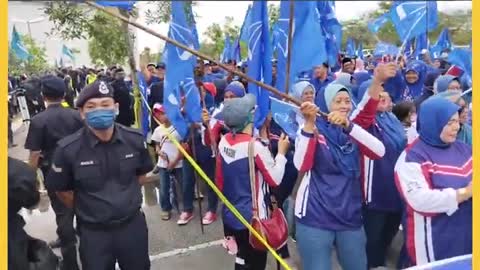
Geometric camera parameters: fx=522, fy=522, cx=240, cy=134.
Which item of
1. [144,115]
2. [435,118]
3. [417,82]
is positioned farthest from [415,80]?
[435,118]

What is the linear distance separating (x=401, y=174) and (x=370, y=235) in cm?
134

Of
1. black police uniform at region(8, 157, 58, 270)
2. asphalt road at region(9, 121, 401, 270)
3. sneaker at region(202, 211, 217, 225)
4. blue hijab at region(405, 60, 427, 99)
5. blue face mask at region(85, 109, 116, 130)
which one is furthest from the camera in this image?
blue hijab at region(405, 60, 427, 99)

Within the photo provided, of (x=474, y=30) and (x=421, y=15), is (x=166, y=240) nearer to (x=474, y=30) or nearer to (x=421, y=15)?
(x=474, y=30)

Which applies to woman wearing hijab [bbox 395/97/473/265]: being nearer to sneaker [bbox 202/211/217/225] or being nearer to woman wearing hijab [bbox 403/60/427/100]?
sneaker [bbox 202/211/217/225]

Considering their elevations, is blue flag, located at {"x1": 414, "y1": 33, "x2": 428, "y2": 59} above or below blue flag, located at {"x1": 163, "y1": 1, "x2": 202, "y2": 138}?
below

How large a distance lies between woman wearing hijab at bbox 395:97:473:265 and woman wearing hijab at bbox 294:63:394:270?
0.43 m

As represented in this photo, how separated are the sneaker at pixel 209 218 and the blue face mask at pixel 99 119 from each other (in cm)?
286

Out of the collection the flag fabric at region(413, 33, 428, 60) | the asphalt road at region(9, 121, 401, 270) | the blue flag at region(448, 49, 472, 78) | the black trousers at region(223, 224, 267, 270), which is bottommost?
the asphalt road at region(9, 121, 401, 270)

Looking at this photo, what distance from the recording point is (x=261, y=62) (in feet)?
13.2

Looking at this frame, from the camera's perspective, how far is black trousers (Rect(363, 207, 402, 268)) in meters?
3.88

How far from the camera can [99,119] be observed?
3.13m

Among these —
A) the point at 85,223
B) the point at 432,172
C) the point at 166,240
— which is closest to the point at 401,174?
the point at 432,172

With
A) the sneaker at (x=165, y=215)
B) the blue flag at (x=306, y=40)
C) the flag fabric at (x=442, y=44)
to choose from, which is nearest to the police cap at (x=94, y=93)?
the blue flag at (x=306, y=40)

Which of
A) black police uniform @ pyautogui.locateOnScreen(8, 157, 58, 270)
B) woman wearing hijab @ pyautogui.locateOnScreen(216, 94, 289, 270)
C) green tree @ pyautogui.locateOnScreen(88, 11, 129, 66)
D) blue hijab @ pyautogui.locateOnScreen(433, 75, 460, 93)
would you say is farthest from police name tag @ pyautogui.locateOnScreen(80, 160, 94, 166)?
green tree @ pyautogui.locateOnScreen(88, 11, 129, 66)
